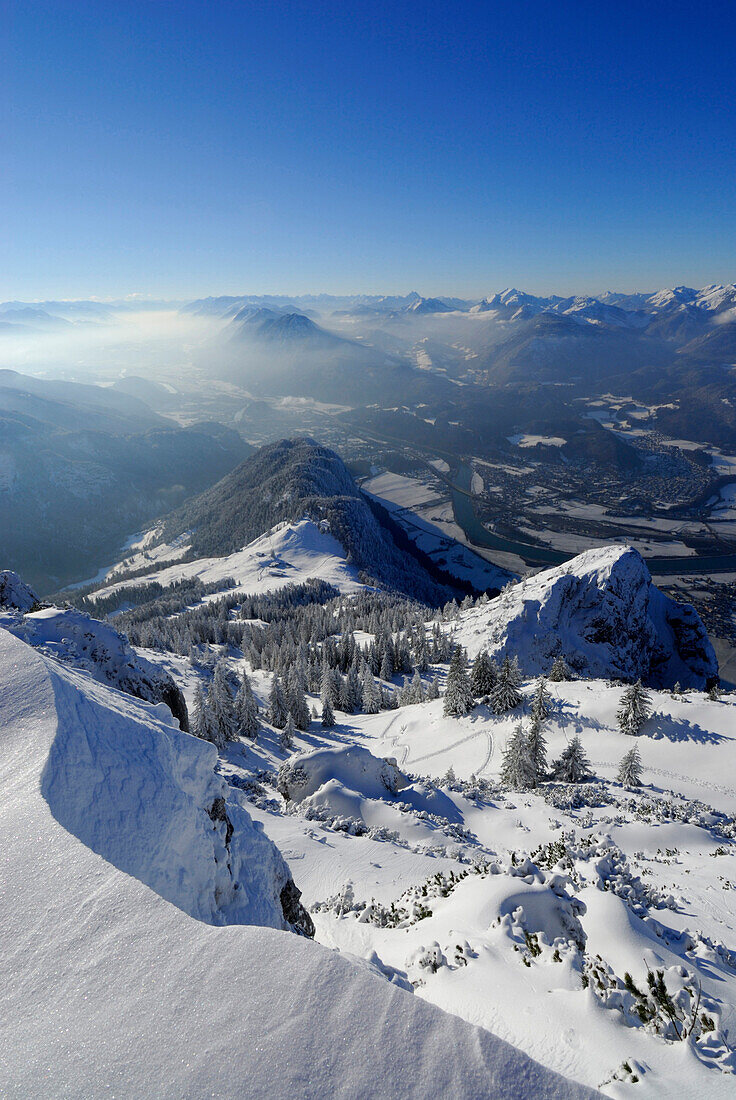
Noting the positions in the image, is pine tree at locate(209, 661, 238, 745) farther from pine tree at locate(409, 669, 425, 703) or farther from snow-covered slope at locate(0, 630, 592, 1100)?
snow-covered slope at locate(0, 630, 592, 1100)

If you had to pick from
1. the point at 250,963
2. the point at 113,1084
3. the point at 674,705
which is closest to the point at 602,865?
the point at 250,963

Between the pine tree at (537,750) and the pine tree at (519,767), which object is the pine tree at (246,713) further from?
the pine tree at (537,750)

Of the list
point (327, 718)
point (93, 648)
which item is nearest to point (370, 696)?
point (327, 718)

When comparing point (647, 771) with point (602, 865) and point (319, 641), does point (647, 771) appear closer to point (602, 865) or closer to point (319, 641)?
point (602, 865)

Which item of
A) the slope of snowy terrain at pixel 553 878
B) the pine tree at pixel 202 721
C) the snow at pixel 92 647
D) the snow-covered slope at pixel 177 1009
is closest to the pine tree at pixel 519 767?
the slope of snowy terrain at pixel 553 878

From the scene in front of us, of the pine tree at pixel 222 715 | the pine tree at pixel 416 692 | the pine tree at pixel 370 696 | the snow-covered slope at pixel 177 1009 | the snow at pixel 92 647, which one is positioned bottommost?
the pine tree at pixel 370 696

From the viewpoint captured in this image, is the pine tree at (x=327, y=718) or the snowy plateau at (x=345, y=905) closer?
the snowy plateau at (x=345, y=905)
